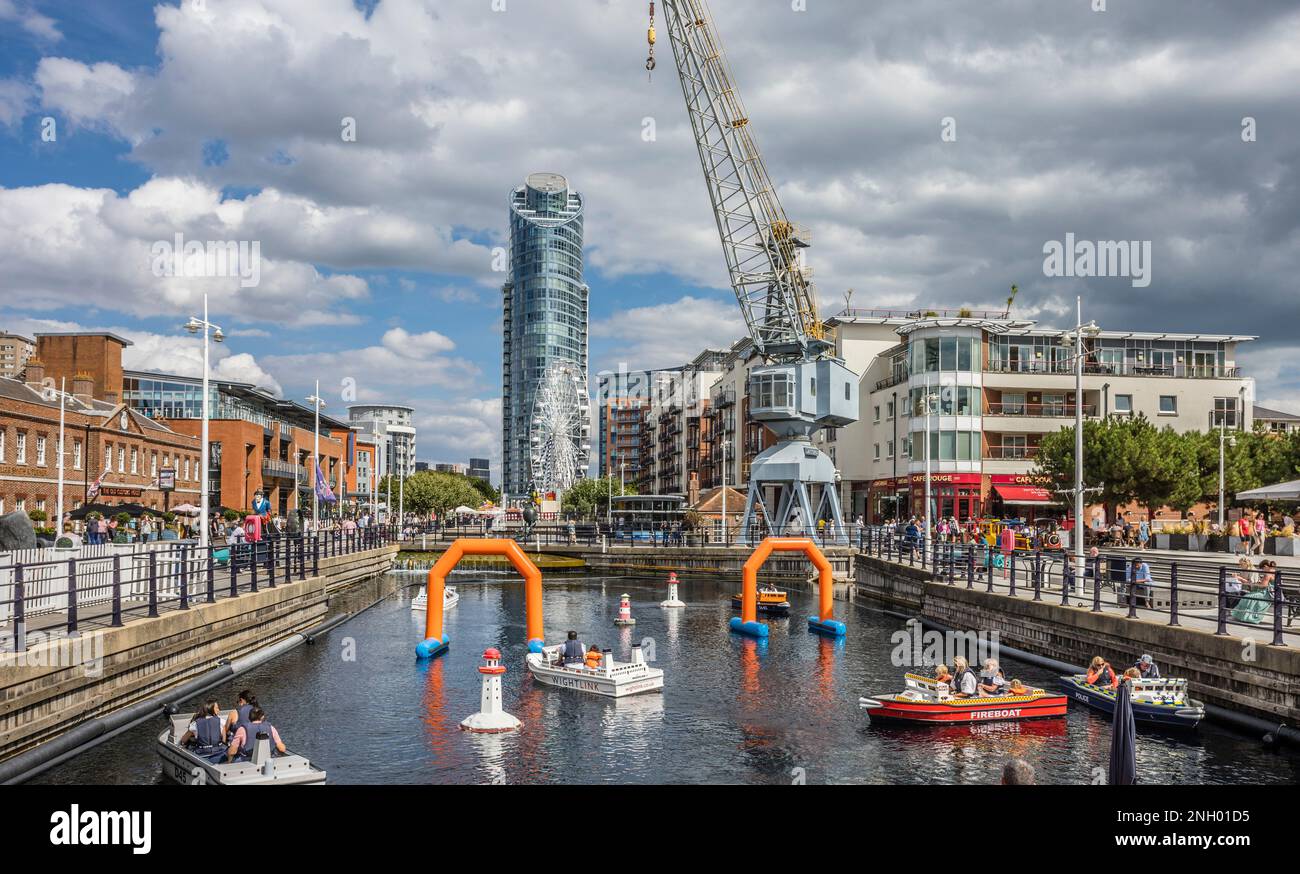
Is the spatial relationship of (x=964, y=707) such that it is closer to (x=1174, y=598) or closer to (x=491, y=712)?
(x=1174, y=598)

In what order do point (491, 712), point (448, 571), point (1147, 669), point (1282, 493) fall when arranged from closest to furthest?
point (1147, 669) → point (491, 712) → point (448, 571) → point (1282, 493)

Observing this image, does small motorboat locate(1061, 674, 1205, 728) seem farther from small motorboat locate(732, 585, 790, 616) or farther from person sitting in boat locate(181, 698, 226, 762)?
small motorboat locate(732, 585, 790, 616)

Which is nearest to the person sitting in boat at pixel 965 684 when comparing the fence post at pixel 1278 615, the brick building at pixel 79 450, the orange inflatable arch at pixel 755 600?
the fence post at pixel 1278 615

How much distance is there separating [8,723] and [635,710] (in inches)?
488

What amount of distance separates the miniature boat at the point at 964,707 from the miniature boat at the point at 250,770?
39.2 ft

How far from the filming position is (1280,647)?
742 inches

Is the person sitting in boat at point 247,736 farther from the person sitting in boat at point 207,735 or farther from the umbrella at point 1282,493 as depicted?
the umbrella at point 1282,493

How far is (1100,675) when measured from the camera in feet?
73.0

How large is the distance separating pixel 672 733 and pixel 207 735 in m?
9.14

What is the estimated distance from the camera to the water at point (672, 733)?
17.7m

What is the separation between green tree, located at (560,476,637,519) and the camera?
138375 millimetres

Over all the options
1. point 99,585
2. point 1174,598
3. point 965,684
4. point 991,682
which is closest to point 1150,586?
point 1174,598

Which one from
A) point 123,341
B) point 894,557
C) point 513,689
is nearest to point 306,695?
point 513,689
